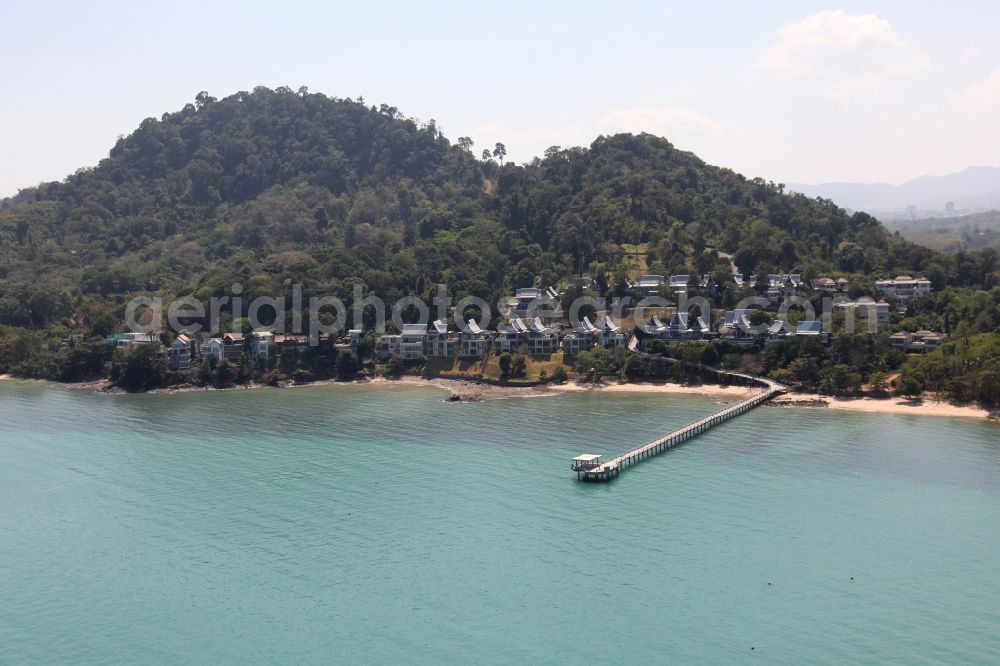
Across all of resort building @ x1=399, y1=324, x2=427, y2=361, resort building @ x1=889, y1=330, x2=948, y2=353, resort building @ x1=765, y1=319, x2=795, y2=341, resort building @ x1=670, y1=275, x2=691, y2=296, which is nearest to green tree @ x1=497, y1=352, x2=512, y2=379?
resort building @ x1=399, y1=324, x2=427, y2=361

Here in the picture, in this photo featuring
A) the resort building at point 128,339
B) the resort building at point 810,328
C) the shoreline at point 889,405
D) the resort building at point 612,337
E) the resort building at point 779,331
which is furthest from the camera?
the resort building at point 128,339

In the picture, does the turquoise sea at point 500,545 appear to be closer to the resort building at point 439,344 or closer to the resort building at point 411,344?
the resort building at point 411,344

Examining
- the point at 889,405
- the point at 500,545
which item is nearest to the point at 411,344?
the point at 889,405

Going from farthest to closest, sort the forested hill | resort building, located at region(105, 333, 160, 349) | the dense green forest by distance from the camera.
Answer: the forested hill
the dense green forest
resort building, located at region(105, 333, 160, 349)

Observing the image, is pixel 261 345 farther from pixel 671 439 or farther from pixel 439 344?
pixel 671 439

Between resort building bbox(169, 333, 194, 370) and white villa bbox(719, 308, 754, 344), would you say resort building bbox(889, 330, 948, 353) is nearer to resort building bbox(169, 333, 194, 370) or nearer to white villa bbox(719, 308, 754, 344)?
white villa bbox(719, 308, 754, 344)

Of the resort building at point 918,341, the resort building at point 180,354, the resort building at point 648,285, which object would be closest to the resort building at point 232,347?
the resort building at point 180,354
